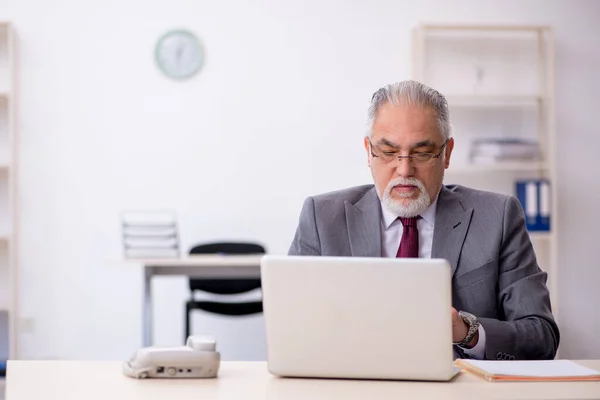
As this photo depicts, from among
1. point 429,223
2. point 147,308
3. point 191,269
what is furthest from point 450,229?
point 147,308

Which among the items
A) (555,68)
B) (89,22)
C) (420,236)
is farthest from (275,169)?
(420,236)

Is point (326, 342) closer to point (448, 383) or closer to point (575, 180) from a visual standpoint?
point (448, 383)

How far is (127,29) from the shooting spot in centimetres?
557

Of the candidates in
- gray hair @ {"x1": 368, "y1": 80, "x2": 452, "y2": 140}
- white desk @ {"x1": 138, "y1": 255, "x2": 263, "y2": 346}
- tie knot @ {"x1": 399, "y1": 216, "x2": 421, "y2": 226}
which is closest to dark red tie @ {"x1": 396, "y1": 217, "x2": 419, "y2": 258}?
tie knot @ {"x1": 399, "y1": 216, "x2": 421, "y2": 226}

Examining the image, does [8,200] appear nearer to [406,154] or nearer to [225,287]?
[225,287]

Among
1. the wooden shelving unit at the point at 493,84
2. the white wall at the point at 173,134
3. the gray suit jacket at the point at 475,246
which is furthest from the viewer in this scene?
the wooden shelving unit at the point at 493,84

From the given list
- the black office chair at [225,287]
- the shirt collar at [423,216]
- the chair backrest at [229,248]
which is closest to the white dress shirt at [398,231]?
the shirt collar at [423,216]

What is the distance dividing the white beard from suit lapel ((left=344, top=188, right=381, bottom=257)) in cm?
6

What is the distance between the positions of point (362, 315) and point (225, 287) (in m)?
3.74

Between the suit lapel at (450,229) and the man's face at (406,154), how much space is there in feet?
0.21

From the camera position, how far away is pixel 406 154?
6.96 ft

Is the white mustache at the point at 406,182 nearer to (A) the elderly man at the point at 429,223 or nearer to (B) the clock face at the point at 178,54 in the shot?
(A) the elderly man at the point at 429,223

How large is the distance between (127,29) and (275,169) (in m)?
1.32

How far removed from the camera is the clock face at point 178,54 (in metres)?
5.56
